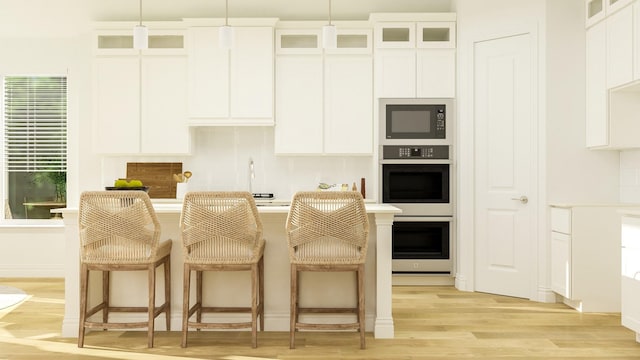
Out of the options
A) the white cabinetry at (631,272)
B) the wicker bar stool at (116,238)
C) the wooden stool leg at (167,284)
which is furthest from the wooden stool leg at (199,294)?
the white cabinetry at (631,272)

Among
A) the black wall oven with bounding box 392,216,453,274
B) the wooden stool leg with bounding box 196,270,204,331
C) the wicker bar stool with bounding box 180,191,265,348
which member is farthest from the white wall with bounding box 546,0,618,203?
the wooden stool leg with bounding box 196,270,204,331

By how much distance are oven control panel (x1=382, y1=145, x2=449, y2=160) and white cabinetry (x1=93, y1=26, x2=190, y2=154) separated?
6.65ft

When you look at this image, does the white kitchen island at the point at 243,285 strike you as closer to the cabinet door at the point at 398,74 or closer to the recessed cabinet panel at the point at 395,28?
the cabinet door at the point at 398,74

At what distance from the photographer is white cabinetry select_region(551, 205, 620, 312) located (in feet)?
13.5

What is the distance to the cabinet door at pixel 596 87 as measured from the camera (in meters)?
4.16

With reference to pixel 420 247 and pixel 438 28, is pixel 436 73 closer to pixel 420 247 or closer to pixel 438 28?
pixel 438 28

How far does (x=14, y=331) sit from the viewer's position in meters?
3.60

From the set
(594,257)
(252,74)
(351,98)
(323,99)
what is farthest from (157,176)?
(594,257)

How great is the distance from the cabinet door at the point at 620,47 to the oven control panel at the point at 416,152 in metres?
1.55

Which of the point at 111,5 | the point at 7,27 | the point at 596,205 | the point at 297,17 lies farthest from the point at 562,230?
the point at 7,27

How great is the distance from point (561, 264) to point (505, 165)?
97cm

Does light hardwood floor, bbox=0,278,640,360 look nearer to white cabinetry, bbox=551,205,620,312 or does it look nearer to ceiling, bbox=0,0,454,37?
white cabinetry, bbox=551,205,620,312

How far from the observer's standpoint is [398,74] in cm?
520

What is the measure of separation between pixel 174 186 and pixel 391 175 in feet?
7.40
